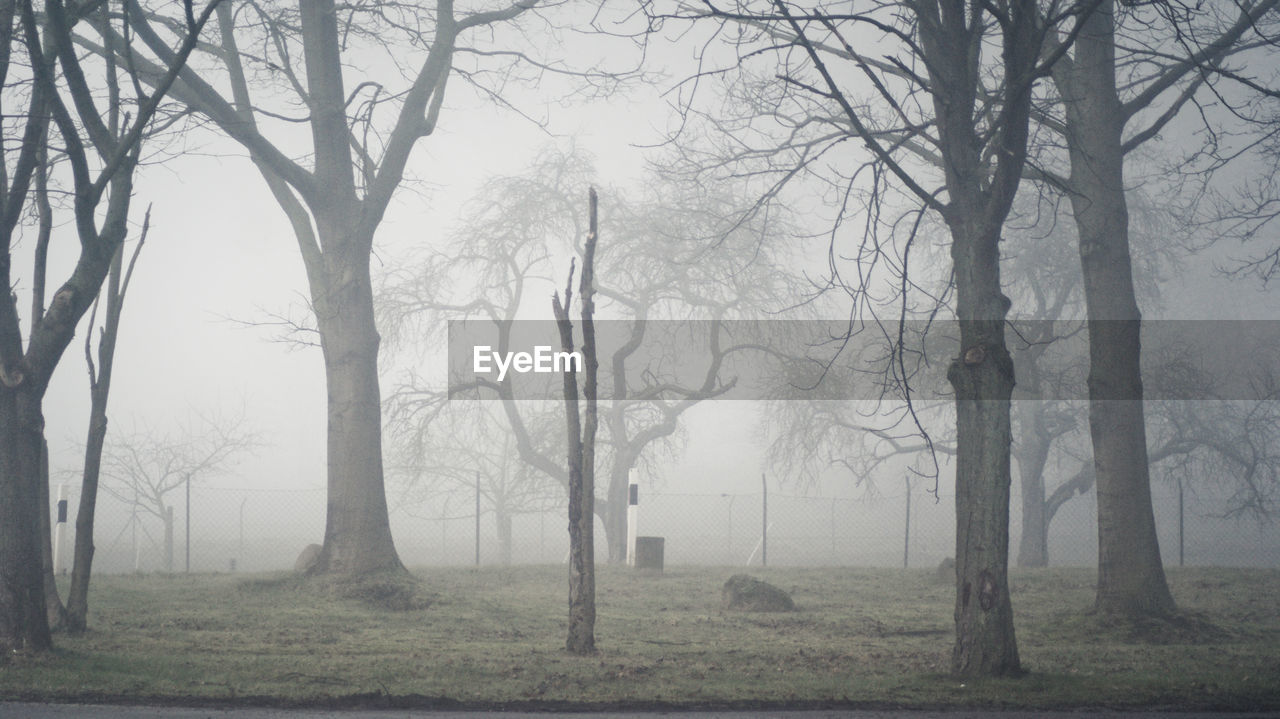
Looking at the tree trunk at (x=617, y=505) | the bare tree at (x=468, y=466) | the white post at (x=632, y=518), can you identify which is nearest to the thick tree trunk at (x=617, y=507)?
the tree trunk at (x=617, y=505)

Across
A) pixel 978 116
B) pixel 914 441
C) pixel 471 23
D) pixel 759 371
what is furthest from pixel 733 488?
pixel 978 116

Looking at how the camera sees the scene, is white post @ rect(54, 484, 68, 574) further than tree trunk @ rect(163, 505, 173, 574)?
No

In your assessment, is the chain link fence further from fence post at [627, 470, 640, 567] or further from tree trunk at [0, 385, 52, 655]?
tree trunk at [0, 385, 52, 655]

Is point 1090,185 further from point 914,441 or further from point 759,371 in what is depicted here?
point 914,441

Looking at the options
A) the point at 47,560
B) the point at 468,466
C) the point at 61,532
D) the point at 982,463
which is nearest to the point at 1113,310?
the point at 982,463

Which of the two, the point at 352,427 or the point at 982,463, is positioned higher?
the point at 352,427

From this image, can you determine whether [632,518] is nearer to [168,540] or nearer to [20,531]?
[20,531]

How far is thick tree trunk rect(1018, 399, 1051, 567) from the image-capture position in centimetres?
2125

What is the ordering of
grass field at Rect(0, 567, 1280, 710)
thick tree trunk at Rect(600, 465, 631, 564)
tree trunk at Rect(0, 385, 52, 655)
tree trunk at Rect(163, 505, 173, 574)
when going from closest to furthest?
grass field at Rect(0, 567, 1280, 710)
tree trunk at Rect(0, 385, 52, 655)
tree trunk at Rect(163, 505, 173, 574)
thick tree trunk at Rect(600, 465, 631, 564)

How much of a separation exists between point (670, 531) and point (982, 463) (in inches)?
932

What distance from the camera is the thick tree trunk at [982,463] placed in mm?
7293

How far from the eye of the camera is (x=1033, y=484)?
21.9 meters

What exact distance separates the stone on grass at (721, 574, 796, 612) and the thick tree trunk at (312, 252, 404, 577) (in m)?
4.64

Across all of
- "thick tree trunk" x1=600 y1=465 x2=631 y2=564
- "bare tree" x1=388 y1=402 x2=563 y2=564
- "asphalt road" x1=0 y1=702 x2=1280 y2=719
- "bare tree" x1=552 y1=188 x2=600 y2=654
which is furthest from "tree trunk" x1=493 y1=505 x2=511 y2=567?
"asphalt road" x1=0 y1=702 x2=1280 y2=719
